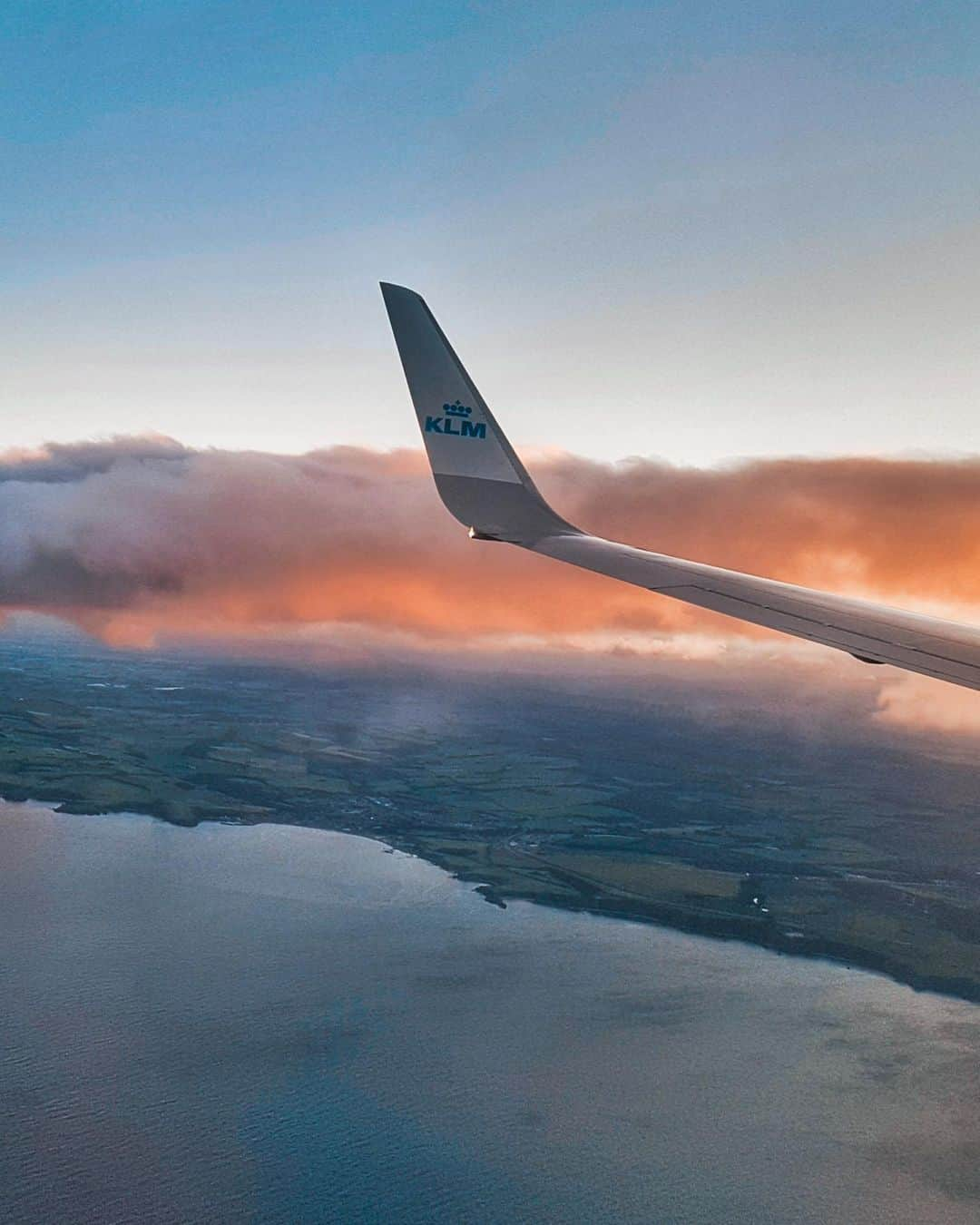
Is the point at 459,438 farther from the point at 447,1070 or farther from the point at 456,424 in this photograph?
the point at 447,1070

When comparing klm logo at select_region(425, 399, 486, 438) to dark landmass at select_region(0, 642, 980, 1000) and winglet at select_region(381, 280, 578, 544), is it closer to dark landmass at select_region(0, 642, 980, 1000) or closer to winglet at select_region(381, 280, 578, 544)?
winglet at select_region(381, 280, 578, 544)

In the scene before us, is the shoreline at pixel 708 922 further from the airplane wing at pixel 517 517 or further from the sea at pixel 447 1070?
the airplane wing at pixel 517 517

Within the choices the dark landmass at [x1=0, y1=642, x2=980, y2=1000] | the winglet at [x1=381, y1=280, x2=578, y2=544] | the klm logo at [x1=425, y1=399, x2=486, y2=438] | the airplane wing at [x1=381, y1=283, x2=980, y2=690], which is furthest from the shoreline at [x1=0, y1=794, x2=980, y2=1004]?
the klm logo at [x1=425, y1=399, x2=486, y2=438]

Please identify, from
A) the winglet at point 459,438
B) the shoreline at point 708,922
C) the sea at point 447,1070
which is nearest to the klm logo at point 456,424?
the winglet at point 459,438

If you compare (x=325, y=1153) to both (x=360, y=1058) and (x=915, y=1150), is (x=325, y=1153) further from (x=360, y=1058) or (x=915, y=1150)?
(x=915, y=1150)

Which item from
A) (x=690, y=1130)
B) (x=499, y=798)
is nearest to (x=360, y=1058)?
(x=690, y=1130)

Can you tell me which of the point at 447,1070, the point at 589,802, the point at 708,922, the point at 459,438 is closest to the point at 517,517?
the point at 459,438
